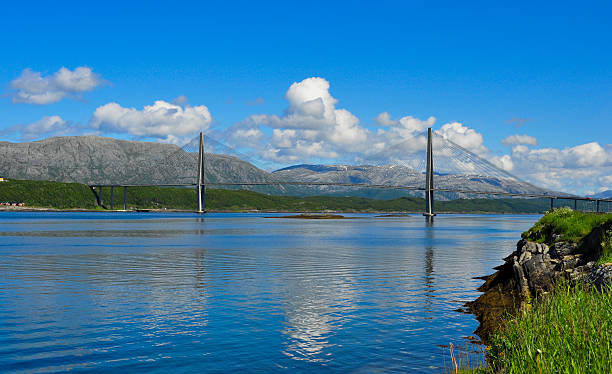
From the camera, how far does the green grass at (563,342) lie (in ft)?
30.0

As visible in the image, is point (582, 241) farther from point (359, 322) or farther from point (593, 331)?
point (593, 331)

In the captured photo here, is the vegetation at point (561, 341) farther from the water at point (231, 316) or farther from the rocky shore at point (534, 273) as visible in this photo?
the rocky shore at point (534, 273)

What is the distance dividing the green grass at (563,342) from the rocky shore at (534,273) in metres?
7.40

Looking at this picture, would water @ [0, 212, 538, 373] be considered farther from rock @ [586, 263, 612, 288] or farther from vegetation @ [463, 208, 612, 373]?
rock @ [586, 263, 612, 288]

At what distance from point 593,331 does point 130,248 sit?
52.7 metres

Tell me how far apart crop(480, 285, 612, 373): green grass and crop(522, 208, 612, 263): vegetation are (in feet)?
31.6

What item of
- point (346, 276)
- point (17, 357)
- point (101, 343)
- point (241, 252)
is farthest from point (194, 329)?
point (241, 252)

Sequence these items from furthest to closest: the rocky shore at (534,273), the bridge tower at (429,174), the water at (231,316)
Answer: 1. the bridge tower at (429,174)
2. the rocky shore at (534,273)
3. the water at (231,316)

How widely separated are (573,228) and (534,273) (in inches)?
323

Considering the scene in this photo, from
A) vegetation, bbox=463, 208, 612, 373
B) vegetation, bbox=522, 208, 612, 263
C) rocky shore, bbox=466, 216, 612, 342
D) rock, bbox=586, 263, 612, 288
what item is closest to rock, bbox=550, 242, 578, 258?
rocky shore, bbox=466, 216, 612, 342

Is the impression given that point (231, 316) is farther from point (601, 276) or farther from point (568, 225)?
point (568, 225)

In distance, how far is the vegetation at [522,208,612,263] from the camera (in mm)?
23594

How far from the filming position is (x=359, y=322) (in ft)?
68.5

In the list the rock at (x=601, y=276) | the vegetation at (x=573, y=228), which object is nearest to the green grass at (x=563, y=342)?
the rock at (x=601, y=276)
